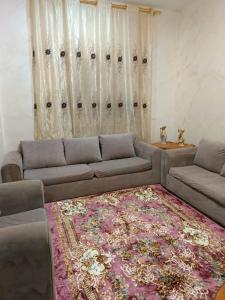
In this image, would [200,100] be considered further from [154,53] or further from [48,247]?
[48,247]

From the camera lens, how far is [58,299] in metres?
1.46

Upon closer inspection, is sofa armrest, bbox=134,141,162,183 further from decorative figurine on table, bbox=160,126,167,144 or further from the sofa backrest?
decorative figurine on table, bbox=160,126,167,144

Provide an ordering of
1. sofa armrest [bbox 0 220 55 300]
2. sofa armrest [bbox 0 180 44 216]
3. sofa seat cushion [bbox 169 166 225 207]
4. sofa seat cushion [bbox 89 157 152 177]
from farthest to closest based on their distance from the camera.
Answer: sofa seat cushion [bbox 89 157 152 177] < sofa seat cushion [bbox 169 166 225 207] < sofa armrest [bbox 0 180 44 216] < sofa armrest [bbox 0 220 55 300]

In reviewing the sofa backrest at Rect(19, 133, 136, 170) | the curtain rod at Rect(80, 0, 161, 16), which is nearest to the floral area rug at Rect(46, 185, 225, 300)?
the sofa backrest at Rect(19, 133, 136, 170)

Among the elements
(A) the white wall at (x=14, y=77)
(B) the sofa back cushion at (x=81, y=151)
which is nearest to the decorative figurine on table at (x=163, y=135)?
(B) the sofa back cushion at (x=81, y=151)

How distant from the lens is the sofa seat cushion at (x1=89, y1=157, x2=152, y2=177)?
2.98 metres

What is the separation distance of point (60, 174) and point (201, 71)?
2.54 metres

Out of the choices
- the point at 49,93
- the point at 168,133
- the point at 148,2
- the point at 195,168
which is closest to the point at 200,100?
the point at 168,133

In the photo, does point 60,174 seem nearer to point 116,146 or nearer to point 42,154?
point 42,154

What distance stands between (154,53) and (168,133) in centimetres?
139

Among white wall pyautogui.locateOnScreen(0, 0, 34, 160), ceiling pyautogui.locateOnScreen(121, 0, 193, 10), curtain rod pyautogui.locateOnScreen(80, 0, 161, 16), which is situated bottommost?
white wall pyautogui.locateOnScreen(0, 0, 34, 160)

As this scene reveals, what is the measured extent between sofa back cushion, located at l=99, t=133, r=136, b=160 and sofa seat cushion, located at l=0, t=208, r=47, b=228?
170 centimetres

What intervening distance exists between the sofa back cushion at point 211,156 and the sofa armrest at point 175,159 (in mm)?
92

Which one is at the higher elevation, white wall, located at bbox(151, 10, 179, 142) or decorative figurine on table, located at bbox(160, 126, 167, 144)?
white wall, located at bbox(151, 10, 179, 142)
